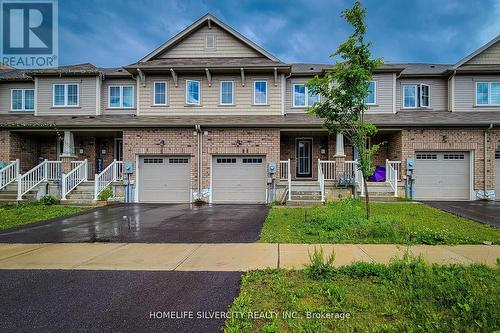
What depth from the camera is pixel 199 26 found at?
1554 cm

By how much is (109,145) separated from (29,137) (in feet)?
13.8

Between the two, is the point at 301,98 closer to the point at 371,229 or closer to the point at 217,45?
the point at 217,45

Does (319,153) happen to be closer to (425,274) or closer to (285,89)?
(285,89)

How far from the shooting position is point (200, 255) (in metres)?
5.40

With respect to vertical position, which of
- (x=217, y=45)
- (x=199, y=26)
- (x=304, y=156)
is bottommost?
(x=304, y=156)

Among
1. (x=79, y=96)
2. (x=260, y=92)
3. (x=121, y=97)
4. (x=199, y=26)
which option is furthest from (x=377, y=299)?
(x=79, y=96)

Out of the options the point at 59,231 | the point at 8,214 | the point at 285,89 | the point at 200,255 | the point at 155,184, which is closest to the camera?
the point at 200,255

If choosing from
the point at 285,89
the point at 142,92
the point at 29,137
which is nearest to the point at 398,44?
the point at 285,89

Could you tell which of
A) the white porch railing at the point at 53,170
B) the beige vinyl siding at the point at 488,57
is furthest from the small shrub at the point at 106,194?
the beige vinyl siding at the point at 488,57

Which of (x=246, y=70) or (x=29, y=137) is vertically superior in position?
(x=246, y=70)

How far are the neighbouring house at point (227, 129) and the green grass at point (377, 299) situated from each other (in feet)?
27.5

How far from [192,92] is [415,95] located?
494 inches

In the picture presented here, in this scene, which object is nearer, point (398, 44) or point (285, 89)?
point (285, 89)

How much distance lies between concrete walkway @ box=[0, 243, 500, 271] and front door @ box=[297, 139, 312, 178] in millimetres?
9940
